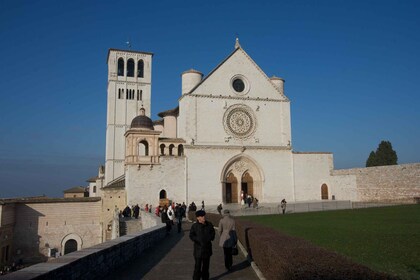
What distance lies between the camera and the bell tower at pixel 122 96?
50.6m

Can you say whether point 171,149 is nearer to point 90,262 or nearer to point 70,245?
point 70,245

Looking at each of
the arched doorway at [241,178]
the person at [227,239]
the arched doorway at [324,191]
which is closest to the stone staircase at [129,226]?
the arched doorway at [241,178]

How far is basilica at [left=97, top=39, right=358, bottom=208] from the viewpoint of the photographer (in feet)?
113

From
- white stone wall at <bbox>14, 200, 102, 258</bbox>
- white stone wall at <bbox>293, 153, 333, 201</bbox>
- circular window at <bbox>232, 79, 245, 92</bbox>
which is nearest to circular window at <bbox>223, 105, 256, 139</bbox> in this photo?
circular window at <bbox>232, 79, 245, 92</bbox>

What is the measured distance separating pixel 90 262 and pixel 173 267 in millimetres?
3094

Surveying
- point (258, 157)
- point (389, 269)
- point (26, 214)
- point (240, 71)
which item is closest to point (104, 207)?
point (26, 214)

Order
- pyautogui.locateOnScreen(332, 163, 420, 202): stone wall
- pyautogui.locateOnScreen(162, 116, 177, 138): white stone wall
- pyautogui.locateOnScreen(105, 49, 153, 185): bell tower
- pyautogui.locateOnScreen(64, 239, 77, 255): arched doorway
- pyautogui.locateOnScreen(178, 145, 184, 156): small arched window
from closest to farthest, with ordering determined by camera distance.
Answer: pyautogui.locateOnScreen(332, 163, 420, 202): stone wall < pyautogui.locateOnScreen(64, 239, 77, 255): arched doorway < pyautogui.locateOnScreen(178, 145, 184, 156): small arched window < pyautogui.locateOnScreen(162, 116, 177, 138): white stone wall < pyautogui.locateOnScreen(105, 49, 153, 185): bell tower

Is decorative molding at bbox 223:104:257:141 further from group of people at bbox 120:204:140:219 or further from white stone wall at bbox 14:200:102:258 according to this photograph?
white stone wall at bbox 14:200:102:258

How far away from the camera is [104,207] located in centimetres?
3494

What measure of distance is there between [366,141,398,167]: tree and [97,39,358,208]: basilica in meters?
24.0

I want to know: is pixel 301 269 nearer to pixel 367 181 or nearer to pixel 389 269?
pixel 389 269

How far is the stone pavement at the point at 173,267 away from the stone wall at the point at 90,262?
0.88 feet

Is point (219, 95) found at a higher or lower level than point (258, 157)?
higher

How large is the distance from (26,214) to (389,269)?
33719 mm
